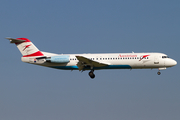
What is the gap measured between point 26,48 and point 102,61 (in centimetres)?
1190

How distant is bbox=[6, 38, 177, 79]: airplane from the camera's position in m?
39.9

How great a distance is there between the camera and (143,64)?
40.1m

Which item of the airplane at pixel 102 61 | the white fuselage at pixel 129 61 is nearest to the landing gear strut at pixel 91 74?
the airplane at pixel 102 61

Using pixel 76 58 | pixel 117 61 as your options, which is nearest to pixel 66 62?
pixel 76 58

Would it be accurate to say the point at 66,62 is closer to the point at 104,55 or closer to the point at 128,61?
the point at 104,55

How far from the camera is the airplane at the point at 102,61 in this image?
39.9 meters

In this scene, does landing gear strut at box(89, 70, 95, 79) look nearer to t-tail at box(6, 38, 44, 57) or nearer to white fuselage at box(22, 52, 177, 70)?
white fuselage at box(22, 52, 177, 70)

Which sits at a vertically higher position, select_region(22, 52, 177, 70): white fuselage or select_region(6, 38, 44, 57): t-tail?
select_region(6, 38, 44, 57): t-tail

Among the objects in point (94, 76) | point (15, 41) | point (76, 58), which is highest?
point (15, 41)

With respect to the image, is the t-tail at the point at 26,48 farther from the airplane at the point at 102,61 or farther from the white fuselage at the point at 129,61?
the white fuselage at the point at 129,61

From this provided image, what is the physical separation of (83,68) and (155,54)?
10914mm

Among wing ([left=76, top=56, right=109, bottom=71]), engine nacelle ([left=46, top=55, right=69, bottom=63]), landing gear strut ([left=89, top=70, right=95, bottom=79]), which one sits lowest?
landing gear strut ([left=89, top=70, right=95, bottom=79])

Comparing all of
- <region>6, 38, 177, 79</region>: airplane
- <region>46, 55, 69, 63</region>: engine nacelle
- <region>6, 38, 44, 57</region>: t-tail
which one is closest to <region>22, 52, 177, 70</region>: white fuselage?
<region>6, 38, 177, 79</region>: airplane

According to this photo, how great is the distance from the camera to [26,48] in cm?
4206
